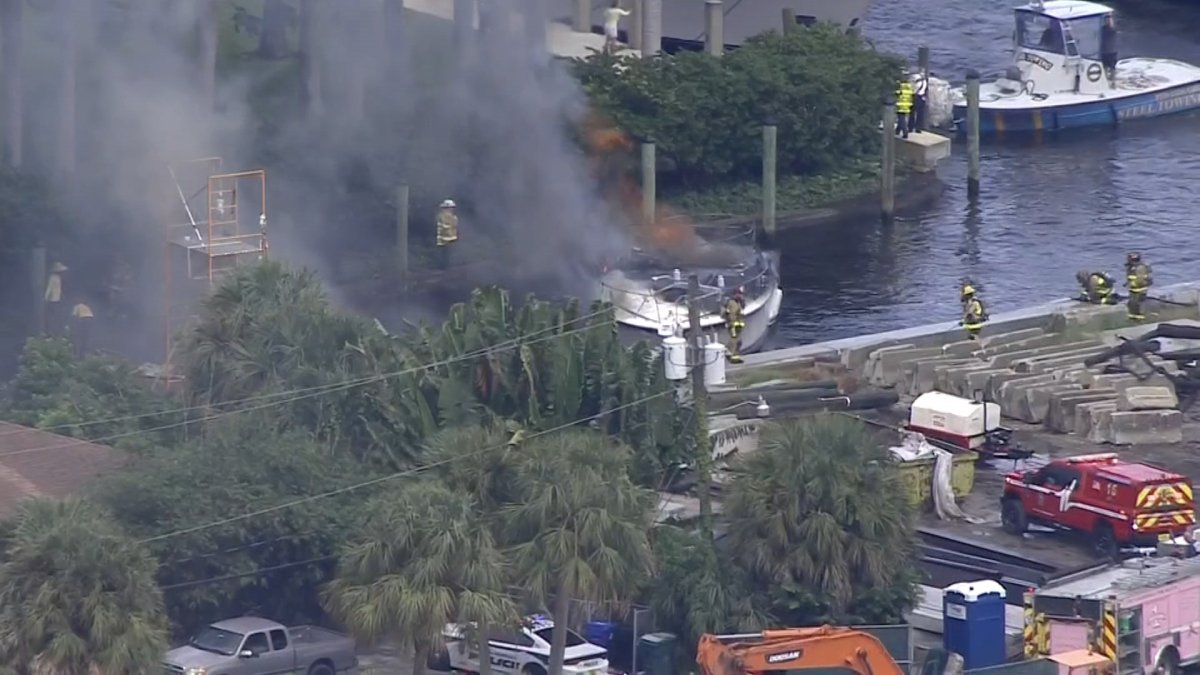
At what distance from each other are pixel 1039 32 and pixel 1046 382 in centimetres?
2425

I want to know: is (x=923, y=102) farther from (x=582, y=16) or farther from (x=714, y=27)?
(x=582, y=16)

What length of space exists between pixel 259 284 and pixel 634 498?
7504 millimetres

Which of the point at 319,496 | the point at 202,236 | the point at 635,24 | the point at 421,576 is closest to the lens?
the point at 421,576

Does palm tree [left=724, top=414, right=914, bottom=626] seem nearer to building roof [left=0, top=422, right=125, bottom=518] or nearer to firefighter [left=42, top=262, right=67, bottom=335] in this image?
building roof [left=0, top=422, right=125, bottom=518]

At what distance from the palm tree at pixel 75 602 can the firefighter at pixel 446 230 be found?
22.9 metres

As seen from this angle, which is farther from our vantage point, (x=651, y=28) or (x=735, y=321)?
(x=651, y=28)

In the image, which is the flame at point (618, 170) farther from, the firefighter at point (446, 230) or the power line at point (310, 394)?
the power line at point (310, 394)

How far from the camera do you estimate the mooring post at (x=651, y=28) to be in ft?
185

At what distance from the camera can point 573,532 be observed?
26234 millimetres

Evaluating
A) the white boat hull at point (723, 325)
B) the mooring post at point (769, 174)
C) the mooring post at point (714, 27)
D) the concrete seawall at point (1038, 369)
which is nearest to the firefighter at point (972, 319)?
the concrete seawall at point (1038, 369)

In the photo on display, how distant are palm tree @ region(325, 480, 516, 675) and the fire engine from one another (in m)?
8.44

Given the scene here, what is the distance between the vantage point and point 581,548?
26188 millimetres

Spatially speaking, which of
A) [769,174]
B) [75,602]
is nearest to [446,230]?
[769,174]

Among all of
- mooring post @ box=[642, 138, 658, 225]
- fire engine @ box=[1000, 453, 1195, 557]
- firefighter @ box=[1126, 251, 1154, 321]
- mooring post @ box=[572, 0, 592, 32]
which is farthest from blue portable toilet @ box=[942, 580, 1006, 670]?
mooring post @ box=[572, 0, 592, 32]
